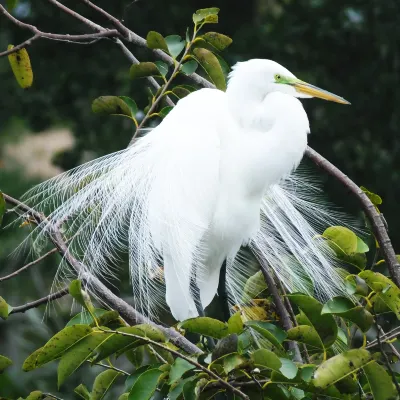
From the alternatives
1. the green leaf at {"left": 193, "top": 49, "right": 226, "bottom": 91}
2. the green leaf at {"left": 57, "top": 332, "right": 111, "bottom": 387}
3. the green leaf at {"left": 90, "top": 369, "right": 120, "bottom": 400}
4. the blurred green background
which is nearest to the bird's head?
the green leaf at {"left": 193, "top": 49, "right": 226, "bottom": 91}

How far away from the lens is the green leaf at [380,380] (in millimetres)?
1536

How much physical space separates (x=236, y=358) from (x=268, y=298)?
701mm

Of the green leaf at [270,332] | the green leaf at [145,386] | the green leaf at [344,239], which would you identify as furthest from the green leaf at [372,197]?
the green leaf at [145,386]

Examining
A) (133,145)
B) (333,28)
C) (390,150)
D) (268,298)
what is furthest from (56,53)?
(268,298)

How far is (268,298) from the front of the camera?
225 centimetres

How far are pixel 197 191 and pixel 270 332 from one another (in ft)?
2.47

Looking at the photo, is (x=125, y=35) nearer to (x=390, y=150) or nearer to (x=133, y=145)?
(x=133, y=145)

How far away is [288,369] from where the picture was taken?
154 centimetres

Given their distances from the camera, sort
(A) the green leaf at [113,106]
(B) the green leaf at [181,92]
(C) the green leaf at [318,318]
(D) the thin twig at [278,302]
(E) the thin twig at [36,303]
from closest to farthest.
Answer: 1. (C) the green leaf at [318,318]
2. (E) the thin twig at [36,303]
3. (D) the thin twig at [278,302]
4. (A) the green leaf at [113,106]
5. (B) the green leaf at [181,92]

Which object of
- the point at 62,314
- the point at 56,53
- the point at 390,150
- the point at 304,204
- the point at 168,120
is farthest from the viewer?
the point at 56,53

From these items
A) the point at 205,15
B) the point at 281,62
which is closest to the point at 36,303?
the point at 205,15

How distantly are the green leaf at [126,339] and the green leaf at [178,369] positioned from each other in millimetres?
66

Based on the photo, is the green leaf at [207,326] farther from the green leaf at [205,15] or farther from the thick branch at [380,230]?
the green leaf at [205,15]

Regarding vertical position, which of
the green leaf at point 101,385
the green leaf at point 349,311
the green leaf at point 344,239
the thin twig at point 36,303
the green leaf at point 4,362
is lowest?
the green leaf at point 101,385
